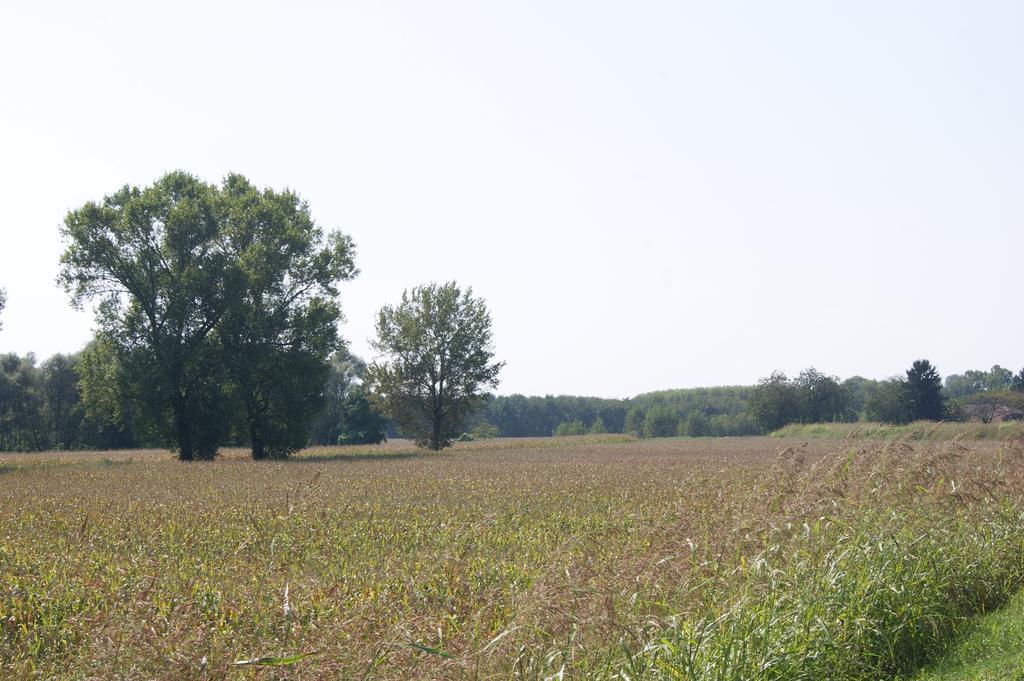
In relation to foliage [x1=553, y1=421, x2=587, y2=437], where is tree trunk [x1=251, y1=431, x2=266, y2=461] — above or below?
below

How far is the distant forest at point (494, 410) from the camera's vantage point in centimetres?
7344

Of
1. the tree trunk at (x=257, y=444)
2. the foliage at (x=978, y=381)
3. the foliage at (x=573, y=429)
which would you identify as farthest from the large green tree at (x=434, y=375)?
the foliage at (x=978, y=381)

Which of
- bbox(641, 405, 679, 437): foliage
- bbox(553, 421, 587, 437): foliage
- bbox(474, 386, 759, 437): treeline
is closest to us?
bbox(553, 421, 587, 437): foliage

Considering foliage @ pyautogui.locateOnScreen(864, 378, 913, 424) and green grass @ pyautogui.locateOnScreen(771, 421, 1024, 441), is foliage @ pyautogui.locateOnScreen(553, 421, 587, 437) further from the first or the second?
green grass @ pyautogui.locateOnScreen(771, 421, 1024, 441)

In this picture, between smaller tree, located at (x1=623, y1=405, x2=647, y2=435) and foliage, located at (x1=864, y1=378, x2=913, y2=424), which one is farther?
smaller tree, located at (x1=623, y1=405, x2=647, y2=435)

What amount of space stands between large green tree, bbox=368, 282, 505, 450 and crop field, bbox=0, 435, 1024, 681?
42859 millimetres

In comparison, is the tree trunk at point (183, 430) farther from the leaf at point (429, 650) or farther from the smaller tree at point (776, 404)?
the smaller tree at point (776, 404)

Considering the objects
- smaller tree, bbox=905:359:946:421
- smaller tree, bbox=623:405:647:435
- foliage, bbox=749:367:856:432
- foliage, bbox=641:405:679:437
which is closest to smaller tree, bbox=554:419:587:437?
foliage, bbox=641:405:679:437

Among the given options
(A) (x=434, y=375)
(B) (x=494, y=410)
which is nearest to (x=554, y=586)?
(A) (x=434, y=375)

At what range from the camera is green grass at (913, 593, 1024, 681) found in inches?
229

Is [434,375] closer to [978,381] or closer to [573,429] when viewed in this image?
[573,429]

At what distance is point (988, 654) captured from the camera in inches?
249

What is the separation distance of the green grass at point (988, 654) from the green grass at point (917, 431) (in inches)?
206

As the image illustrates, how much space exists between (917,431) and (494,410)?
14943cm
